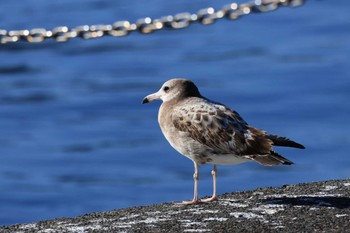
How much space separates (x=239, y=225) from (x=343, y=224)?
2.20 ft

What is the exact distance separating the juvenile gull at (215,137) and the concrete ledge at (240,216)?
11.6 inches

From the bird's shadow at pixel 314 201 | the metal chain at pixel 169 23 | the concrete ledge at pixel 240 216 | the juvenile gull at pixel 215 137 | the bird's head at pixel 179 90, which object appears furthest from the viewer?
the bird's head at pixel 179 90

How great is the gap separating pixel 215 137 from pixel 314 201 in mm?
1049

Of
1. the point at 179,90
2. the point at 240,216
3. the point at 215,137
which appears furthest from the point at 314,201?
the point at 179,90

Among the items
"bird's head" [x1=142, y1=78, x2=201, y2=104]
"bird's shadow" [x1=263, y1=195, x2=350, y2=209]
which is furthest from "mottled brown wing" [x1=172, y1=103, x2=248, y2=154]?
"bird's shadow" [x1=263, y1=195, x2=350, y2=209]

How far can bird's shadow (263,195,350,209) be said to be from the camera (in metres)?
8.48

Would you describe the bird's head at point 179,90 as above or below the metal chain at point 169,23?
above

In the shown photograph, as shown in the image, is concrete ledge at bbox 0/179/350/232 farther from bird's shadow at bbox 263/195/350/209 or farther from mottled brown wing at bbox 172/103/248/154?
mottled brown wing at bbox 172/103/248/154

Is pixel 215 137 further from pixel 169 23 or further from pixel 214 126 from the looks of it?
pixel 169 23

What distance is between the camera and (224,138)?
928 centimetres

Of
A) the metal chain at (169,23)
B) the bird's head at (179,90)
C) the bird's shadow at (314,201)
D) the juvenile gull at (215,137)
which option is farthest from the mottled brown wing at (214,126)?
the metal chain at (169,23)

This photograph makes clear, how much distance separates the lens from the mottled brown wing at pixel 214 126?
9273 mm

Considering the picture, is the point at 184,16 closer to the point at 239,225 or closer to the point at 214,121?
the point at 239,225

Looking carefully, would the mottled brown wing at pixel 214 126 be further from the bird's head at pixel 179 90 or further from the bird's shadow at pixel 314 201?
the bird's shadow at pixel 314 201
